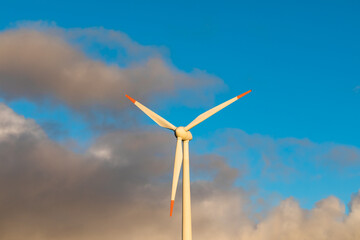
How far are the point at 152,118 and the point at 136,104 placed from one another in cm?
496

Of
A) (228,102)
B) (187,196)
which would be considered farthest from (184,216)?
(228,102)

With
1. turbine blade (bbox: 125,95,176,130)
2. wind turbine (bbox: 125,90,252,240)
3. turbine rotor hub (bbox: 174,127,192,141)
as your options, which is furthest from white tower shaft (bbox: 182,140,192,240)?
turbine blade (bbox: 125,95,176,130)

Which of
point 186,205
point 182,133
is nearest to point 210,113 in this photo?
point 182,133

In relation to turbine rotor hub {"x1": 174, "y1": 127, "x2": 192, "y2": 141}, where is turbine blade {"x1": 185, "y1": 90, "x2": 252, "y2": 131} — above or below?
above

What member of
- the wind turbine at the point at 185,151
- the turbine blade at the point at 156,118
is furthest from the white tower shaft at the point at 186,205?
the turbine blade at the point at 156,118

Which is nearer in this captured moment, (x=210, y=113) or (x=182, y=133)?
(x=182, y=133)

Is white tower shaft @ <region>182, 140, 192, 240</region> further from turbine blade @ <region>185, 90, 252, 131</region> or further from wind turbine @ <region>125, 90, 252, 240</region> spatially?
turbine blade @ <region>185, 90, 252, 131</region>

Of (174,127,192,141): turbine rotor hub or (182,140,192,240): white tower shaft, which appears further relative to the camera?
(174,127,192,141): turbine rotor hub

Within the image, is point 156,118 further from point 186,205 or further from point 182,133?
point 186,205

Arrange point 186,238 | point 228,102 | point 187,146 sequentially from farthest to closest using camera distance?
1. point 228,102
2. point 187,146
3. point 186,238

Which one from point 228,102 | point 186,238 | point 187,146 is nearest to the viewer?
point 186,238

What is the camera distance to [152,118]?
9250 centimetres

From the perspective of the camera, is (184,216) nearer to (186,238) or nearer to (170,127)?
(186,238)

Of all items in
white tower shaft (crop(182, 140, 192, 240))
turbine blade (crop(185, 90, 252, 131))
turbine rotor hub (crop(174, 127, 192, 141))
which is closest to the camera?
white tower shaft (crop(182, 140, 192, 240))
